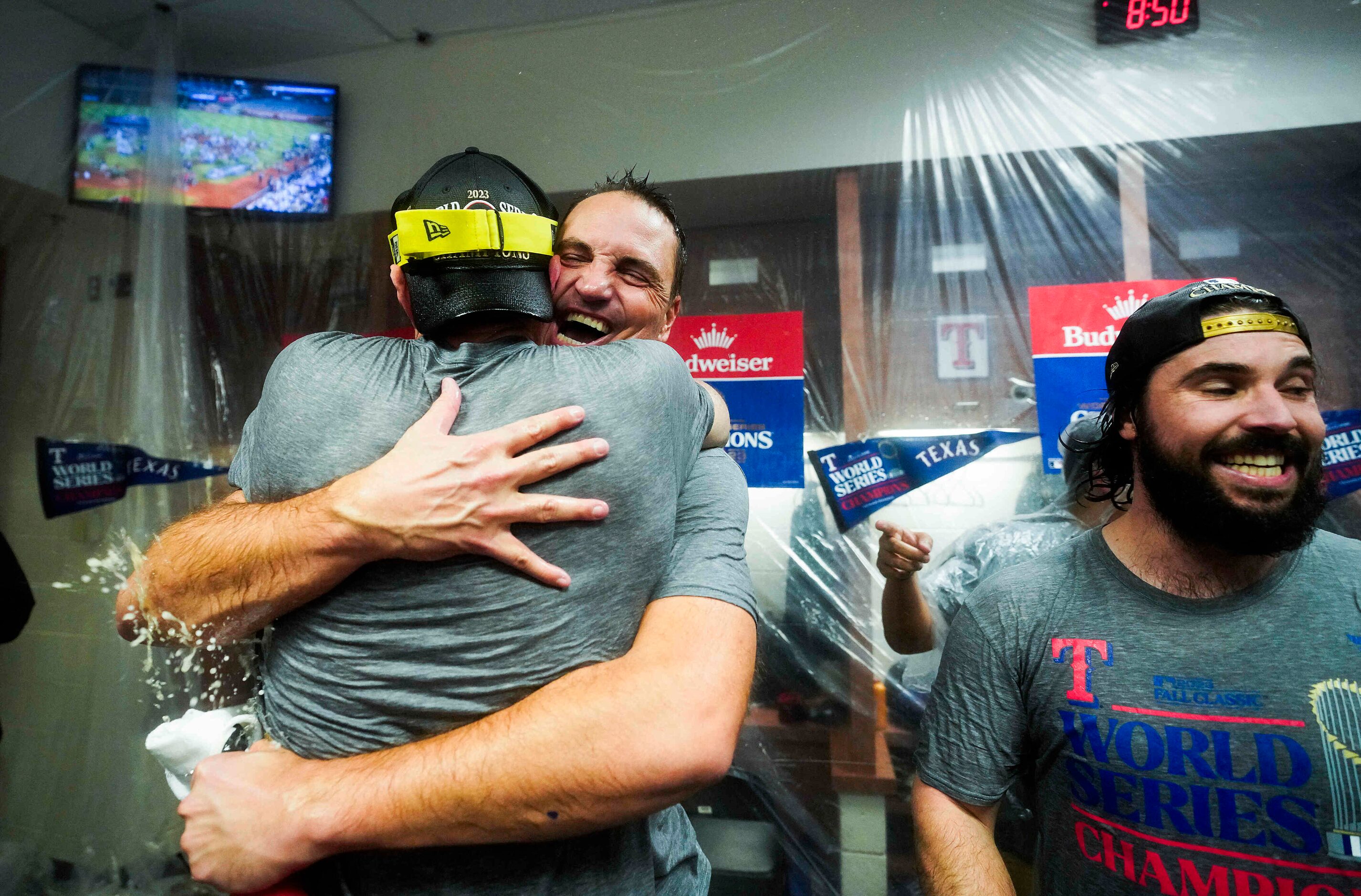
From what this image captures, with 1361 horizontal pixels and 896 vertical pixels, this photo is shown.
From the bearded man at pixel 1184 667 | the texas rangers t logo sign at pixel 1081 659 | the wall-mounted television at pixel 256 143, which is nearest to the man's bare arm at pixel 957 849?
the bearded man at pixel 1184 667

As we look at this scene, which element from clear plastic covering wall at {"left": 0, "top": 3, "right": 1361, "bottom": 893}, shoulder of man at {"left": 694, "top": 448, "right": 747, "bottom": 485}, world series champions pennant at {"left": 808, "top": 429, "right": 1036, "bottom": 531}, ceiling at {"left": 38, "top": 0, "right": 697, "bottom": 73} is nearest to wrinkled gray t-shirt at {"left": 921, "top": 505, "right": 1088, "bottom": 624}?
clear plastic covering wall at {"left": 0, "top": 3, "right": 1361, "bottom": 893}

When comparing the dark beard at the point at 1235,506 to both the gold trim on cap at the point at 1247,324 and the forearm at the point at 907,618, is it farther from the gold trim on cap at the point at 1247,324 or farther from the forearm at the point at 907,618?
the forearm at the point at 907,618

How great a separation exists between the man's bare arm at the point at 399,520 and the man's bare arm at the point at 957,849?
2.14ft

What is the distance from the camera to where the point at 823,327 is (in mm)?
1729

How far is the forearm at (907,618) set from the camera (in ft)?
4.54

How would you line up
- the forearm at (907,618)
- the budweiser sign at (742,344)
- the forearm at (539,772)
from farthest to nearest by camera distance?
1. the budweiser sign at (742,344)
2. the forearm at (907,618)
3. the forearm at (539,772)

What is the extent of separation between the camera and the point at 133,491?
1.94 m

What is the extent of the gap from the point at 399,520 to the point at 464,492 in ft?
0.19

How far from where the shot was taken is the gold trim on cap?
0.89m

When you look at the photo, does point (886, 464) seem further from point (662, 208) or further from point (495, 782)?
point (495, 782)

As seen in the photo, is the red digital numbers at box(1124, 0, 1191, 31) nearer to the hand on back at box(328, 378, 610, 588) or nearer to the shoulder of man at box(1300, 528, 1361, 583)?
the shoulder of man at box(1300, 528, 1361, 583)

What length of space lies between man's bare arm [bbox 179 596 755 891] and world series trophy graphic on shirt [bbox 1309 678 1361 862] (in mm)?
716

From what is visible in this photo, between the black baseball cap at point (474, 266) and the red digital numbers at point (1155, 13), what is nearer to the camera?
the black baseball cap at point (474, 266)

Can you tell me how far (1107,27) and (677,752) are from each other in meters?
1.86
